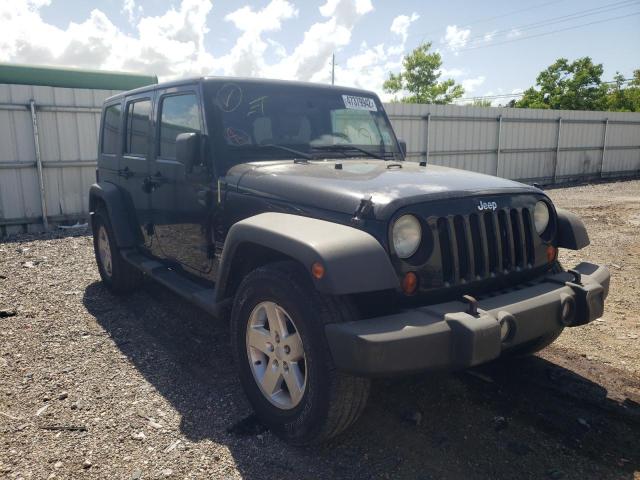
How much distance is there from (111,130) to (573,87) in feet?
137

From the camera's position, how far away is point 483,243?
275 centimetres

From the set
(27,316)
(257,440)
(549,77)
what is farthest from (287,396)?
(549,77)

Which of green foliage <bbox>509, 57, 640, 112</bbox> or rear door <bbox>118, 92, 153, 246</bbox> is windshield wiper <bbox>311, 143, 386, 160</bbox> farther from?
green foliage <bbox>509, 57, 640, 112</bbox>

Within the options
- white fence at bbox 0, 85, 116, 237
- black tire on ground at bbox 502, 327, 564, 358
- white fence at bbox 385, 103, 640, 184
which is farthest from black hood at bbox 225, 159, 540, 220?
white fence at bbox 385, 103, 640, 184

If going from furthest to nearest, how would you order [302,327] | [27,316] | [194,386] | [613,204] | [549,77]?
[549,77]
[613,204]
[27,316]
[194,386]
[302,327]

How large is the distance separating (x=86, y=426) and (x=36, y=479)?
49 cm

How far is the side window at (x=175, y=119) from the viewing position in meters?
3.72

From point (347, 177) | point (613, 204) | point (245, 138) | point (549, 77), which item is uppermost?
point (549, 77)

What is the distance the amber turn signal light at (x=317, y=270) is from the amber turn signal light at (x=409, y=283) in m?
0.47

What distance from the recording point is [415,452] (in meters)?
2.75

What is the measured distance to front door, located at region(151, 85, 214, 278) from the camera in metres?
3.65

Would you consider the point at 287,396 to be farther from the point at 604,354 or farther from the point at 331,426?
the point at 604,354

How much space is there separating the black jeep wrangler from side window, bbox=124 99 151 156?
1.10 ft

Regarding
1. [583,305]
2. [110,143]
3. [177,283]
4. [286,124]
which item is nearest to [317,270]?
[583,305]
